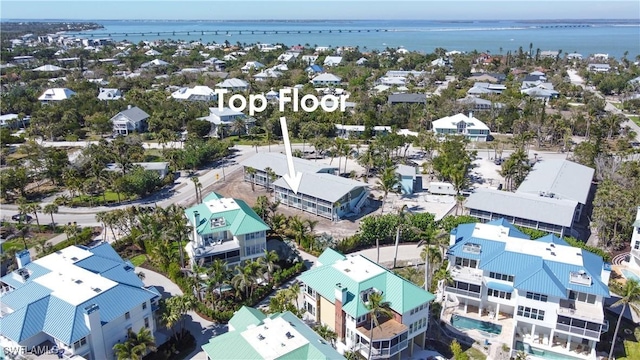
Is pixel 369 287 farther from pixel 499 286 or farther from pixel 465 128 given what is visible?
pixel 465 128

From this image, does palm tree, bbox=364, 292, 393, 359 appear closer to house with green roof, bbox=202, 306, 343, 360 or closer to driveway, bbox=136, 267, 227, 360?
house with green roof, bbox=202, 306, 343, 360

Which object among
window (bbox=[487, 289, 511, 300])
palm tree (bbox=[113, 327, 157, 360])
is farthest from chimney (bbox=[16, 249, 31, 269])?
window (bbox=[487, 289, 511, 300])

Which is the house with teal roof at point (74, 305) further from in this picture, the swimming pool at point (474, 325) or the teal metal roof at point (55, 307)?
the swimming pool at point (474, 325)

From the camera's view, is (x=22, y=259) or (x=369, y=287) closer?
(x=369, y=287)

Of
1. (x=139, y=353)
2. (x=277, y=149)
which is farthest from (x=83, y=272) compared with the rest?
(x=277, y=149)

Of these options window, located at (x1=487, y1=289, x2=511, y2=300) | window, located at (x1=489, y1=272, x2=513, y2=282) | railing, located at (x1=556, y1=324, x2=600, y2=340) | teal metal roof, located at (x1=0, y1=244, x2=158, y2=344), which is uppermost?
teal metal roof, located at (x1=0, y1=244, x2=158, y2=344)

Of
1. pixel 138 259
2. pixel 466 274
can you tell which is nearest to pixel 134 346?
pixel 138 259
